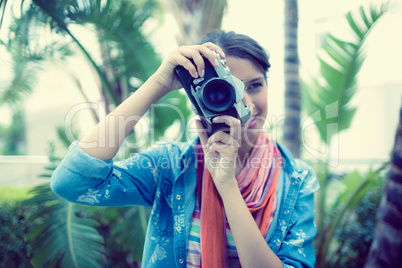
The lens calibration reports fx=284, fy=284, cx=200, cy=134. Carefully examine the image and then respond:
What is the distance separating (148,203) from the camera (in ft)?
2.83

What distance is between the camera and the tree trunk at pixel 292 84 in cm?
197

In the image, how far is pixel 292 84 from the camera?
2.01 metres

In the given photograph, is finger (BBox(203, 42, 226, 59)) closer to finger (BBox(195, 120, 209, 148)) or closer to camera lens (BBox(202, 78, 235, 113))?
camera lens (BBox(202, 78, 235, 113))

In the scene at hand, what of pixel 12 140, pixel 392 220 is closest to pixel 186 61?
pixel 392 220

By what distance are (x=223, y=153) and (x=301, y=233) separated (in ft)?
0.98

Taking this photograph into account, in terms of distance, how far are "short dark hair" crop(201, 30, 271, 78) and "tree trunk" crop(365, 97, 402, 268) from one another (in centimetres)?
96

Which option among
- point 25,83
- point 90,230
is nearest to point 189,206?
point 90,230

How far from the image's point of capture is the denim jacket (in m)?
0.71

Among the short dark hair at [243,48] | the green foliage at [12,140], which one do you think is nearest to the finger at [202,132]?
the short dark hair at [243,48]

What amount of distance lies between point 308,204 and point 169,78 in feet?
1.74

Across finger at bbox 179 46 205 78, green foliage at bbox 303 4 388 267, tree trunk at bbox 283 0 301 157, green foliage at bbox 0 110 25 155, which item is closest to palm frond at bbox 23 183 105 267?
finger at bbox 179 46 205 78

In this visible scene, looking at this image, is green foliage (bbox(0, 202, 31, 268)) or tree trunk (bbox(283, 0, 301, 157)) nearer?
green foliage (bbox(0, 202, 31, 268))

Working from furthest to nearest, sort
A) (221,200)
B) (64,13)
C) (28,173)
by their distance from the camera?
1. (28,173)
2. (64,13)
3. (221,200)

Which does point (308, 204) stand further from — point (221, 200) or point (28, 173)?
point (28, 173)
